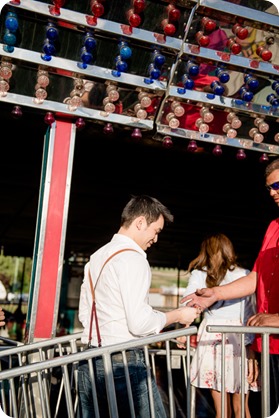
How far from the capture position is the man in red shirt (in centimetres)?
331

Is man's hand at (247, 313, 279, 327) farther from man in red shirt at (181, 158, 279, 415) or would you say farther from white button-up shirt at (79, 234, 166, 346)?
white button-up shirt at (79, 234, 166, 346)

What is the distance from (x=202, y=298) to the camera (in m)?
3.62

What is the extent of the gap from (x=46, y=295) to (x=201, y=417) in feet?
10.7

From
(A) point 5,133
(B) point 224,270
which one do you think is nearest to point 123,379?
(B) point 224,270

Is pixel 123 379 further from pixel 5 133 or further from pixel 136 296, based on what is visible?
pixel 5 133

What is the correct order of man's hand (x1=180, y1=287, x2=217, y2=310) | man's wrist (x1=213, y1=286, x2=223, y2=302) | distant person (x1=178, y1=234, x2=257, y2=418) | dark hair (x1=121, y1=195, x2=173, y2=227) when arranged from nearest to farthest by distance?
dark hair (x1=121, y1=195, x2=173, y2=227) → man's hand (x1=180, y1=287, x2=217, y2=310) → man's wrist (x1=213, y1=286, x2=223, y2=302) → distant person (x1=178, y1=234, x2=257, y2=418)

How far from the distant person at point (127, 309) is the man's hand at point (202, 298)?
813 millimetres

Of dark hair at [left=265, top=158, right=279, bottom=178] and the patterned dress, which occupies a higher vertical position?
dark hair at [left=265, top=158, right=279, bottom=178]

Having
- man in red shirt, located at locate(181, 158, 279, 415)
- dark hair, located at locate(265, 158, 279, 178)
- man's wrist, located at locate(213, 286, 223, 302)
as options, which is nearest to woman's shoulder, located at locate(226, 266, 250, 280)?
man in red shirt, located at locate(181, 158, 279, 415)

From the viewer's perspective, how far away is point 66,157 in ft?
12.5

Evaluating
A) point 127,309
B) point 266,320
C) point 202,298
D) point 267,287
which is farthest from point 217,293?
point 127,309

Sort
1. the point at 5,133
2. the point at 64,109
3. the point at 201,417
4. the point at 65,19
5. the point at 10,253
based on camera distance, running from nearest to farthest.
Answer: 1. the point at 65,19
2. the point at 64,109
3. the point at 5,133
4. the point at 201,417
5. the point at 10,253

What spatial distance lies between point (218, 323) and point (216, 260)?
510 millimetres

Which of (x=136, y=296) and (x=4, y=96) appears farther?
(x=4, y=96)
